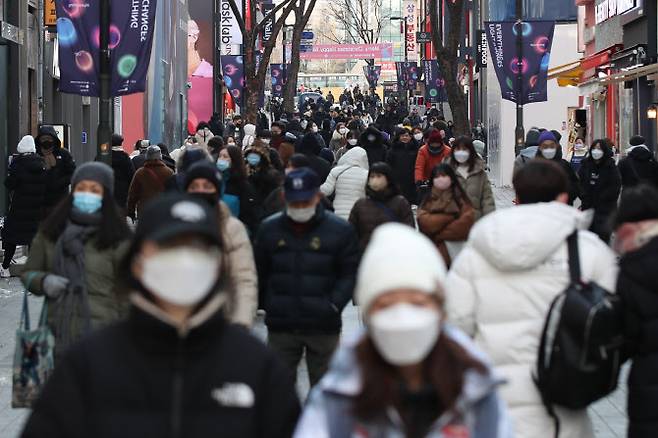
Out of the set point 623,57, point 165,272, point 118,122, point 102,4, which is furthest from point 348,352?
point 118,122

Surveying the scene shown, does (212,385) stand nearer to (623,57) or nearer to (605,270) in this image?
(605,270)

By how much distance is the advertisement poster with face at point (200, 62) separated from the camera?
5638cm

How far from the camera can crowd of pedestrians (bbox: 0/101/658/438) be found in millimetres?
3281

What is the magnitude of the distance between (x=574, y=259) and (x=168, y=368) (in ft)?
8.18

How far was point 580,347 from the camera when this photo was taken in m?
5.25

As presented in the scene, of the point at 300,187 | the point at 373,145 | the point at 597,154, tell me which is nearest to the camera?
the point at 300,187

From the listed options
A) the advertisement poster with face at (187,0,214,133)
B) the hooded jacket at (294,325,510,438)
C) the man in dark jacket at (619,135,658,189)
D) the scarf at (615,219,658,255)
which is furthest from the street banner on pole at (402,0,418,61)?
the hooded jacket at (294,325,510,438)

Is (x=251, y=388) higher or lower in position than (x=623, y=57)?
lower

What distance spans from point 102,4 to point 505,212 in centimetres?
949

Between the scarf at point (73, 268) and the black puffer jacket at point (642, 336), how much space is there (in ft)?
7.98

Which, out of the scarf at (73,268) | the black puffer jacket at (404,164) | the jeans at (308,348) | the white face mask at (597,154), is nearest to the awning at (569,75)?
the black puffer jacket at (404,164)

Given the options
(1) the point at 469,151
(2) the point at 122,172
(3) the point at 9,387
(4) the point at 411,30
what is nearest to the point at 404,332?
(3) the point at 9,387

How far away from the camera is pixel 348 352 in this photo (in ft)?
10.9

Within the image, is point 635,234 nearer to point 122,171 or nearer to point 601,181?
point 601,181
